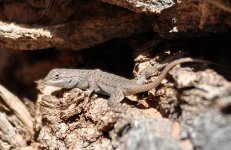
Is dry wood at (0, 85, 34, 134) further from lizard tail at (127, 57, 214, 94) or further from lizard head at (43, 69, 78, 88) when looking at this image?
lizard tail at (127, 57, 214, 94)

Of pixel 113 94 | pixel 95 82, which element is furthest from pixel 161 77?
pixel 95 82

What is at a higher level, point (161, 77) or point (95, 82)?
point (161, 77)

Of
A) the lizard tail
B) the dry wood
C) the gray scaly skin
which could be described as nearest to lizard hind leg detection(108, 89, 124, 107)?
the gray scaly skin

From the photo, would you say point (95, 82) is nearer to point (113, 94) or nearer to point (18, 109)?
point (113, 94)

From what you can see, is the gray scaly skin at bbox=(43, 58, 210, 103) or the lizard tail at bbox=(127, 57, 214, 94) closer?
the lizard tail at bbox=(127, 57, 214, 94)

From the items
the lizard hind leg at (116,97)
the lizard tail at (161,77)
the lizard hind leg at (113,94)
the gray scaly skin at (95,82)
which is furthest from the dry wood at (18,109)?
the lizard tail at (161,77)

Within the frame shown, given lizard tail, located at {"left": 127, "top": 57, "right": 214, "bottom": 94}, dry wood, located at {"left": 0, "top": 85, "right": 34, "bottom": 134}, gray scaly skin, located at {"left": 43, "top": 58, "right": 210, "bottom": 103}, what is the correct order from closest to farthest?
1. lizard tail, located at {"left": 127, "top": 57, "right": 214, "bottom": 94}
2. gray scaly skin, located at {"left": 43, "top": 58, "right": 210, "bottom": 103}
3. dry wood, located at {"left": 0, "top": 85, "right": 34, "bottom": 134}

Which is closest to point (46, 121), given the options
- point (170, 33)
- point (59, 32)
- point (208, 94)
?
point (59, 32)

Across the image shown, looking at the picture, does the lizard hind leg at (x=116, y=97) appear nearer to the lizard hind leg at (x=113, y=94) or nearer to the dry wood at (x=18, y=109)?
the lizard hind leg at (x=113, y=94)

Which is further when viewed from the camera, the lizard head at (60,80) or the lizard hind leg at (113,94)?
the lizard head at (60,80)
